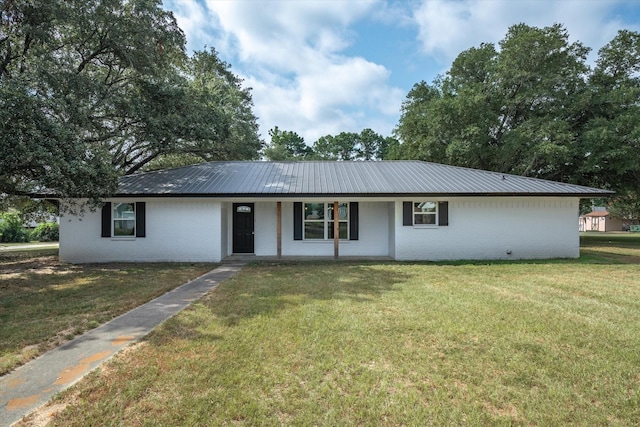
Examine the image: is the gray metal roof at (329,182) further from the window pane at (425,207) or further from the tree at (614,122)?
the tree at (614,122)

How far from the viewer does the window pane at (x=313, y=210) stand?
12.6 m

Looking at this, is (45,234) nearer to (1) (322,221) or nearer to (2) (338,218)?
(1) (322,221)

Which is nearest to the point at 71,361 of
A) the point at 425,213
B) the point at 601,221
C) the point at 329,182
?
the point at 329,182

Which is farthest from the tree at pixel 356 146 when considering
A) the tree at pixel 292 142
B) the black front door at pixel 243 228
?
the black front door at pixel 243 228

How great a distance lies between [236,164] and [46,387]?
42.0 feet

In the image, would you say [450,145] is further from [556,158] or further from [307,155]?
[307,155]

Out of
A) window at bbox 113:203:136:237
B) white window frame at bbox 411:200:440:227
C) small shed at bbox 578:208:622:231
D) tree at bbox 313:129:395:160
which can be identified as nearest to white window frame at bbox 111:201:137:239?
window at bbox 113:203:136:237

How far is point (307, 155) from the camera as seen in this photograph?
60719mm

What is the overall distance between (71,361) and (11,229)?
27405mm

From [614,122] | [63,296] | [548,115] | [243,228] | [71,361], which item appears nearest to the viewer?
[71,361]

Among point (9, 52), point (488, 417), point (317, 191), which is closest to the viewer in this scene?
point (488, 417)

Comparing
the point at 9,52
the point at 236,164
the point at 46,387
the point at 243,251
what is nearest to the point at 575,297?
the point at 46,387

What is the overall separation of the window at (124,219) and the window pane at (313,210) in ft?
19.3

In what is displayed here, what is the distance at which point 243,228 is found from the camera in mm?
12914
